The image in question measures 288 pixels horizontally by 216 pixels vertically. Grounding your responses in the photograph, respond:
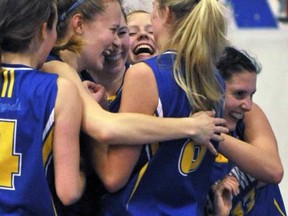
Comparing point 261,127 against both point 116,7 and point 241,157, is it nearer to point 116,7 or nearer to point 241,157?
point 241,157

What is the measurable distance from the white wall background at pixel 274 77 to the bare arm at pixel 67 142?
341 cm

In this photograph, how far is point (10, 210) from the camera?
2.54 meters

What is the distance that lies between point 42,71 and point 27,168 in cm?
32

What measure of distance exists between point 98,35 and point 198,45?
37 cm

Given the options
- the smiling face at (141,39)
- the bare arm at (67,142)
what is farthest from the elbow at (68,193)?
the smiling face at (141,39)

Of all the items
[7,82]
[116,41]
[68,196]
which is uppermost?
[7,82]

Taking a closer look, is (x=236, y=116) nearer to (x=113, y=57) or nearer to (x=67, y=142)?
(x=113, y=57)

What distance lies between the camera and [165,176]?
107 inches

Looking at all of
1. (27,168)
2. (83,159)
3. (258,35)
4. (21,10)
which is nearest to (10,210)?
(27,168)

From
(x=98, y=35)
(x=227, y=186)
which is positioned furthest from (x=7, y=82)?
(x=227, y=186)

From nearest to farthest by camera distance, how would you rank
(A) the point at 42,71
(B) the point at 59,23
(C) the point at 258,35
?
(A) the point at 42,71 < (B) the point at 59,23 < (C) the point at 258,35

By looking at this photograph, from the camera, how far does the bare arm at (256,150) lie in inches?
116

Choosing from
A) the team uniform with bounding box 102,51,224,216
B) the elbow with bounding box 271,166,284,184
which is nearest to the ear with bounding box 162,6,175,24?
the team uniform with bounding box 102,51,224,216

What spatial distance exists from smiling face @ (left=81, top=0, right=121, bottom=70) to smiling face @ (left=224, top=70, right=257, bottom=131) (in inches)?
18.4
